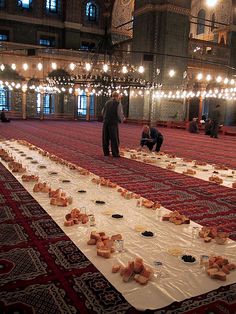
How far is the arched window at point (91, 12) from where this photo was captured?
24.6m

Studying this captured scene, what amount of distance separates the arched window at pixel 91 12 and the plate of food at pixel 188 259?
82.5 feet

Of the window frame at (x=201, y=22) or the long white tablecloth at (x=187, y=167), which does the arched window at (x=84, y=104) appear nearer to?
the window frame at (x=201, y=22)

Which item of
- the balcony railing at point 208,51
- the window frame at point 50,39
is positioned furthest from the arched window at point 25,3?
the balcony railing at point 208,51

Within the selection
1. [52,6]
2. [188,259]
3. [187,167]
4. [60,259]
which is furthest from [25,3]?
[188,259]

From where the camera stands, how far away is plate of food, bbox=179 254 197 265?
235cm

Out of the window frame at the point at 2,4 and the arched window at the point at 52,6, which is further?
the arched window at the point at 52,6

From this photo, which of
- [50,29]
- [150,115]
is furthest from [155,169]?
[50,29]

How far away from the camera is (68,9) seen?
2314 cm

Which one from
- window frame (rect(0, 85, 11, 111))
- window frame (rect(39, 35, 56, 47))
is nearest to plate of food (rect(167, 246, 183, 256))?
window frame (rect(0, 85, 11, 111))

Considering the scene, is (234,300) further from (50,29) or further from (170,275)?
(50,29)

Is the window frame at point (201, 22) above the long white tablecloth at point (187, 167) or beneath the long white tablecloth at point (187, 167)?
above

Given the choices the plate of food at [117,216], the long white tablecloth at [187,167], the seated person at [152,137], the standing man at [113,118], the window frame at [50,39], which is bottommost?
the long white tablecloth at [187,167]

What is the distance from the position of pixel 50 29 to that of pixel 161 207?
22.6 metres

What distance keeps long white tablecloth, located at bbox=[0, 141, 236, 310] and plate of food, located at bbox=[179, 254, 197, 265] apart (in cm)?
3
